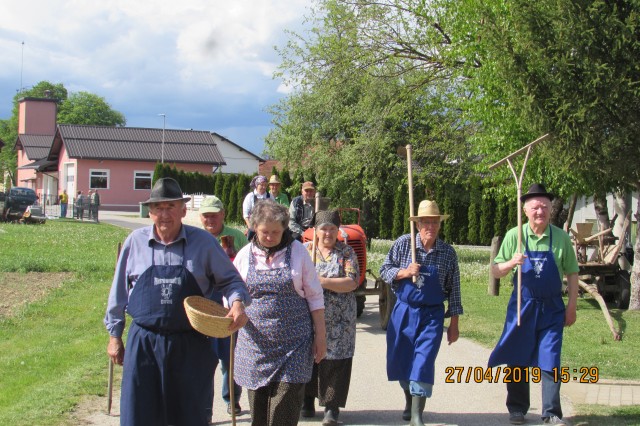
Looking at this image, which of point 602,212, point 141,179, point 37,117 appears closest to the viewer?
point 602,212

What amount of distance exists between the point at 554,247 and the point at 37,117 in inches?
3284

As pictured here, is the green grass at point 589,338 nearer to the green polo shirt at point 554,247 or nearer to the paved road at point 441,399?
the paved road at point 441,399

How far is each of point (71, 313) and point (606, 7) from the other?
9.31 meters

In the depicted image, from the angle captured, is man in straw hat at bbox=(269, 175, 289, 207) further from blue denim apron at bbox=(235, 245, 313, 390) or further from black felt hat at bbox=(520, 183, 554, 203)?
blue denim apron at bbox=(235, 245, 313, 390)

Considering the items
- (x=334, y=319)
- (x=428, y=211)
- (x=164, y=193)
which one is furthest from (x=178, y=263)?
(x=428, y=211)

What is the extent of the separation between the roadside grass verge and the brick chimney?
65.8 m

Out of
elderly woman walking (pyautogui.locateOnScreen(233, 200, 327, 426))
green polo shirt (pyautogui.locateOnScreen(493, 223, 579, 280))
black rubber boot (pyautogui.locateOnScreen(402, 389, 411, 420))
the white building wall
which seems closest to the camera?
elderly woman walking (pyautogui.locateOnScreen(233, 200, 327, 426))

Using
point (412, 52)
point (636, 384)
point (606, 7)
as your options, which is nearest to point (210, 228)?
point (636, 384)

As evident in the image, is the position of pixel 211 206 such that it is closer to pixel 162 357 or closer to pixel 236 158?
pixel 162 357

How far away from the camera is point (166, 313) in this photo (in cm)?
446

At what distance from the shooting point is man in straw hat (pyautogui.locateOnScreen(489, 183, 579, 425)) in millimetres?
6336

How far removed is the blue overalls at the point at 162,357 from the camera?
446 cm

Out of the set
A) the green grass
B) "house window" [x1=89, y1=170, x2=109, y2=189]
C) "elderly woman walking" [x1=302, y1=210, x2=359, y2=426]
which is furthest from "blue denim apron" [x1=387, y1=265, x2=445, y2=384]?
"house window" [x1=89, y1=170, x2=109, y2=189]

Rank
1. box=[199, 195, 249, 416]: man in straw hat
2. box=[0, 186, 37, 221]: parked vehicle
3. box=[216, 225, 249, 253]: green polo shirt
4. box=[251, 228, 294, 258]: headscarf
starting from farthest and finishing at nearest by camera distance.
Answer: box=[0, 186, 37, 221]: parked vehicle → box=[216, 225, 249, 253]: green polo shirt → box=[199, 195, 249, 416]: man in straw hat → box=[251, 228, 294, 258]: headscarf
